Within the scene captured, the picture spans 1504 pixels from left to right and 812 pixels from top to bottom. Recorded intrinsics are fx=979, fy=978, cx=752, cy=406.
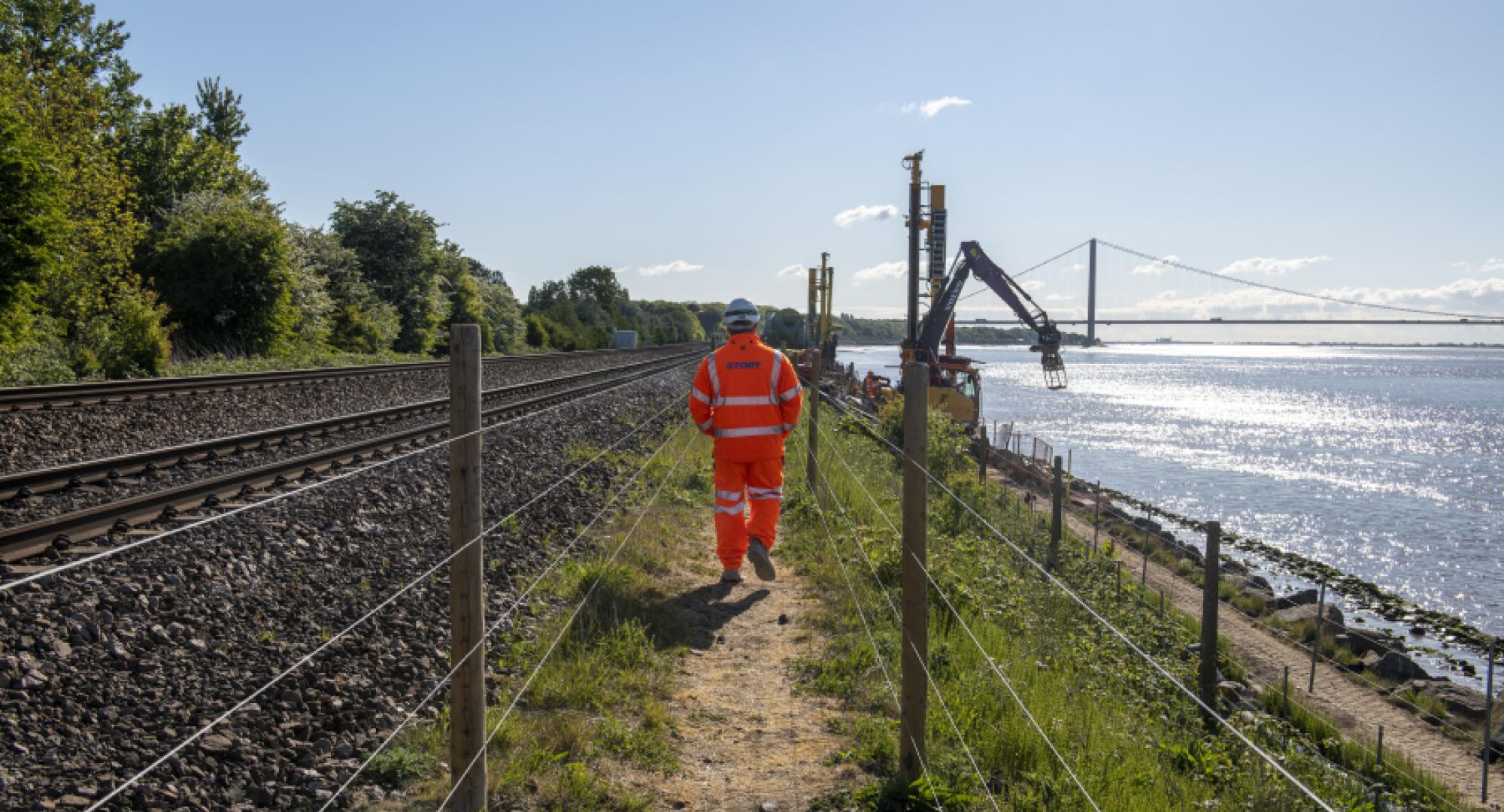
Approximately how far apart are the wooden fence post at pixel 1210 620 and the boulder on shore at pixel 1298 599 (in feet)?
24.9

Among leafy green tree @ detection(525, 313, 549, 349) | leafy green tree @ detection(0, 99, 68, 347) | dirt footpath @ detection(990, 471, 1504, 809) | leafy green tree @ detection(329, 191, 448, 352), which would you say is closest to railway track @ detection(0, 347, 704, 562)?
leafy green tree @ detection(0, 99, 68, 347)

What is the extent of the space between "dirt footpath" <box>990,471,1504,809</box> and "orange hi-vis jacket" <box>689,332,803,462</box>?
632 cm

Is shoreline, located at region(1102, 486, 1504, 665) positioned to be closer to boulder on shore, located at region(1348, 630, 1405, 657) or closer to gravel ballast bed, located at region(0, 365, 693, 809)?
boulder on shore, located at region(1348, 630, 1405, 657)

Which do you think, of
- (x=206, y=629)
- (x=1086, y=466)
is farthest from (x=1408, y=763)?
(x=1086, y=466)

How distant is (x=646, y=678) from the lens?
5.09 metres

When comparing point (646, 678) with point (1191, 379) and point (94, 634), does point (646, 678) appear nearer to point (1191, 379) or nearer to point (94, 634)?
point (94, 634)

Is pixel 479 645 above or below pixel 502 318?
below

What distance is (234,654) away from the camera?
4.82 meters

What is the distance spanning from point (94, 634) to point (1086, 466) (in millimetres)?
36862

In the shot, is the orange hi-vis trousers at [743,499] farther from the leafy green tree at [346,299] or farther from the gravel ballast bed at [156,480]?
the leafy green tree at [346,299]

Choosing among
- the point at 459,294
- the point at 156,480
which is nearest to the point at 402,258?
the point at 459,294

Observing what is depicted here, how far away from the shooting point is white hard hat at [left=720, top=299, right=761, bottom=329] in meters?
6.70

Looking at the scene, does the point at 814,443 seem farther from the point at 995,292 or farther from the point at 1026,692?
the point at 995,292

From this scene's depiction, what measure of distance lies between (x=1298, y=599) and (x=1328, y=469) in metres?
29.3
